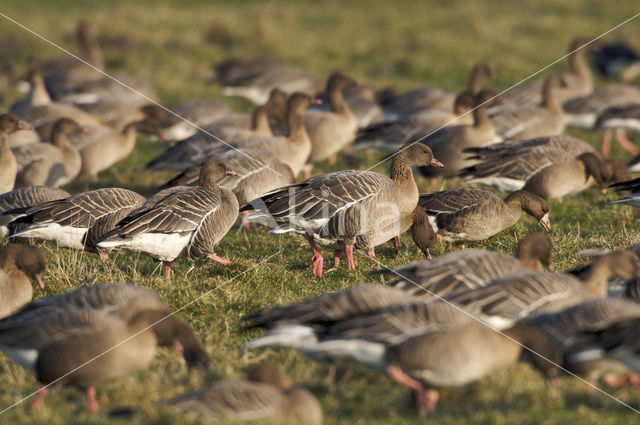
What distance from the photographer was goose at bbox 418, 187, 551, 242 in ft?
33.4

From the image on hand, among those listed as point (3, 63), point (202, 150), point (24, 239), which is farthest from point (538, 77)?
point (24, 239)

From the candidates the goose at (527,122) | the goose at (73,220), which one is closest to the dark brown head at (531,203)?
the goose at (527,122)

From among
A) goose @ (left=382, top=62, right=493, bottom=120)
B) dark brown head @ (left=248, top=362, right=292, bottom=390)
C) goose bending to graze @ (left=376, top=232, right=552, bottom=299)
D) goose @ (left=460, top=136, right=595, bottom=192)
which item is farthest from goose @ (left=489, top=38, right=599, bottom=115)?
dark brown head @ (left=248, top=362, right=292, bottom=390)

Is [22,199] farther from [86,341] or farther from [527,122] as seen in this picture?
[527,122]

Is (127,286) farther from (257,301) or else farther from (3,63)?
(3,63)

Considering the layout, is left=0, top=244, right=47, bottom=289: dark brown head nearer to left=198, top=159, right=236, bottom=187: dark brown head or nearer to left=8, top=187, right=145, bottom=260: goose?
left=8, top=187, right=145, bottom=260: goose

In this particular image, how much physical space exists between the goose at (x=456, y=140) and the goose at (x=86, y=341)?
8520mm

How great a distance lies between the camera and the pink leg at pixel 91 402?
5970 mm

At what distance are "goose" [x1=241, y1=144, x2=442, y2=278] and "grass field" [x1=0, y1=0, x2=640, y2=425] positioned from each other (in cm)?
45

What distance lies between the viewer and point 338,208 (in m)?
9.62

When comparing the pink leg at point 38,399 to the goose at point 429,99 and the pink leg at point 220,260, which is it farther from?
the goose at point 429,99

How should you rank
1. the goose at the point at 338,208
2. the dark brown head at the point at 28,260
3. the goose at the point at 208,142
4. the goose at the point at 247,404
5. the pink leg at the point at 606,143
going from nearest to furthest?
the goose at the point at 247,404 → the dark brown head at the point at 28,260 → the goose at the point at 338,208 → the goose at the point at 208,142 → the pink leg at the point at 606,143

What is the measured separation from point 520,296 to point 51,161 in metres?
9.13

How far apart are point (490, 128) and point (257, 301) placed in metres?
7.75
